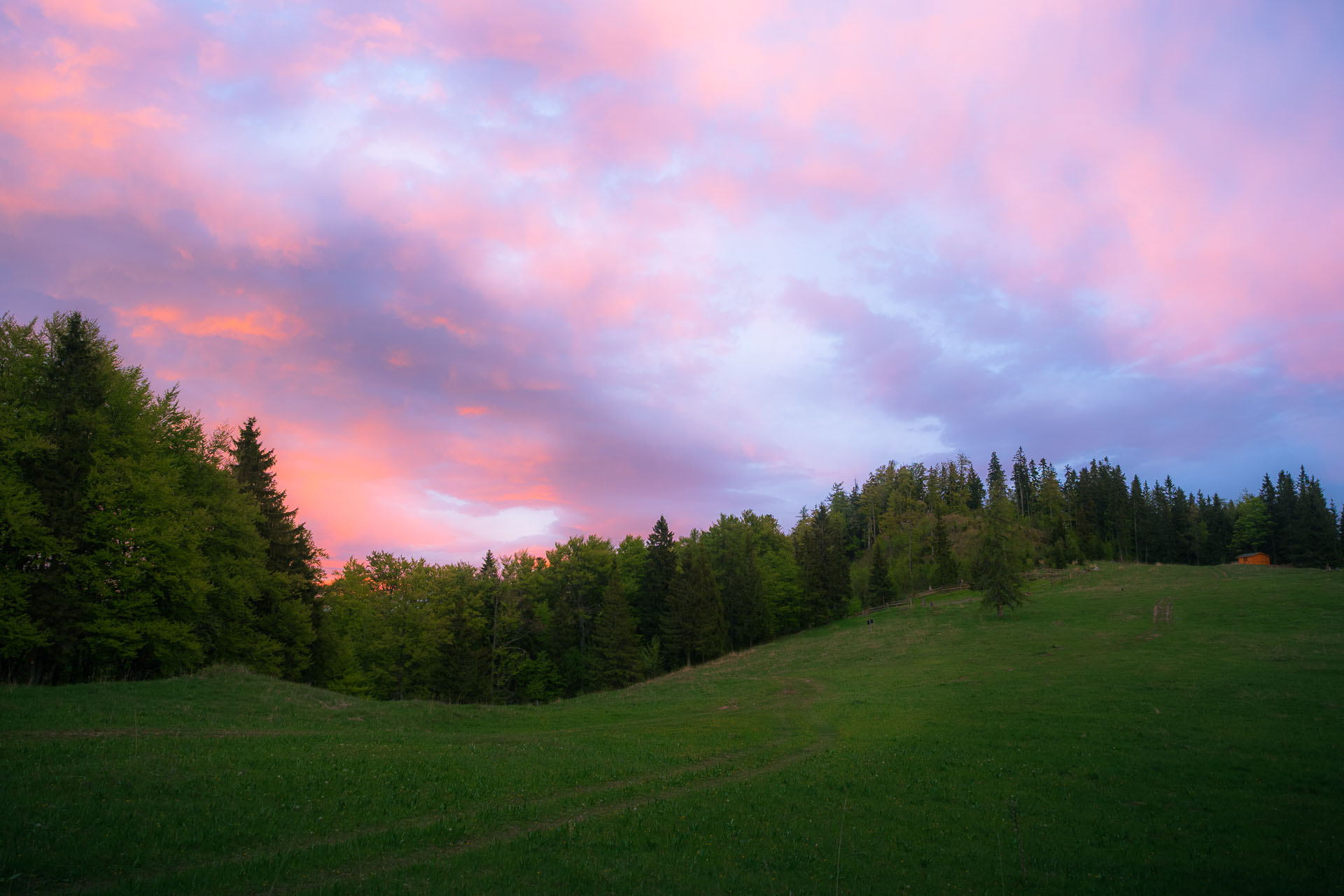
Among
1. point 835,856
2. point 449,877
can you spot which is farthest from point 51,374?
point 835,856

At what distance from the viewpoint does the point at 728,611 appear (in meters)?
84.6

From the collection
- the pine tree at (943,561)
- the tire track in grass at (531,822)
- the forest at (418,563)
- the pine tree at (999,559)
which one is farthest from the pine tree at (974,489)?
the tire track in grass at (531,822)

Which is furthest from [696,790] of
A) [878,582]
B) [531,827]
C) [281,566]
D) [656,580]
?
[878,582]

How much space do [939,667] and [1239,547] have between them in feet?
412

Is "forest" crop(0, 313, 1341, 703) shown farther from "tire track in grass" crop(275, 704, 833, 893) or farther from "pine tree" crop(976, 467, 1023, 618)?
"tire track in grass" crop(275, 704, 833, 893)

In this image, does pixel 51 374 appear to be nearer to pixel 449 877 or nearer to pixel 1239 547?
pixel 449 877

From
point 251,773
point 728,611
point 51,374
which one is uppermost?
point 51,374

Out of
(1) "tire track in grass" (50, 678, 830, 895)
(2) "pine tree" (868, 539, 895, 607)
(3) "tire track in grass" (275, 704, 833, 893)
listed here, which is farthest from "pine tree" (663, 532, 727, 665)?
(3) "tire track in grass" (275, 704, 833, 893)

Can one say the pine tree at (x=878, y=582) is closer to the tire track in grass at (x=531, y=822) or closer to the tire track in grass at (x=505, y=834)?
the tire track in grass at (x=531, y=822)

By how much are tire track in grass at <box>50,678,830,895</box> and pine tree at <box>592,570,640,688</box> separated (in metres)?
41.2

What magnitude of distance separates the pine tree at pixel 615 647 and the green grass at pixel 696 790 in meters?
31.8

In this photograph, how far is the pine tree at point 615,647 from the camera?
6462 centimetres

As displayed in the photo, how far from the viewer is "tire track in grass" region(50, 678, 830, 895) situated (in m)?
8.97

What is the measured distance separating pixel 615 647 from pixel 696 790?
5084 cm
